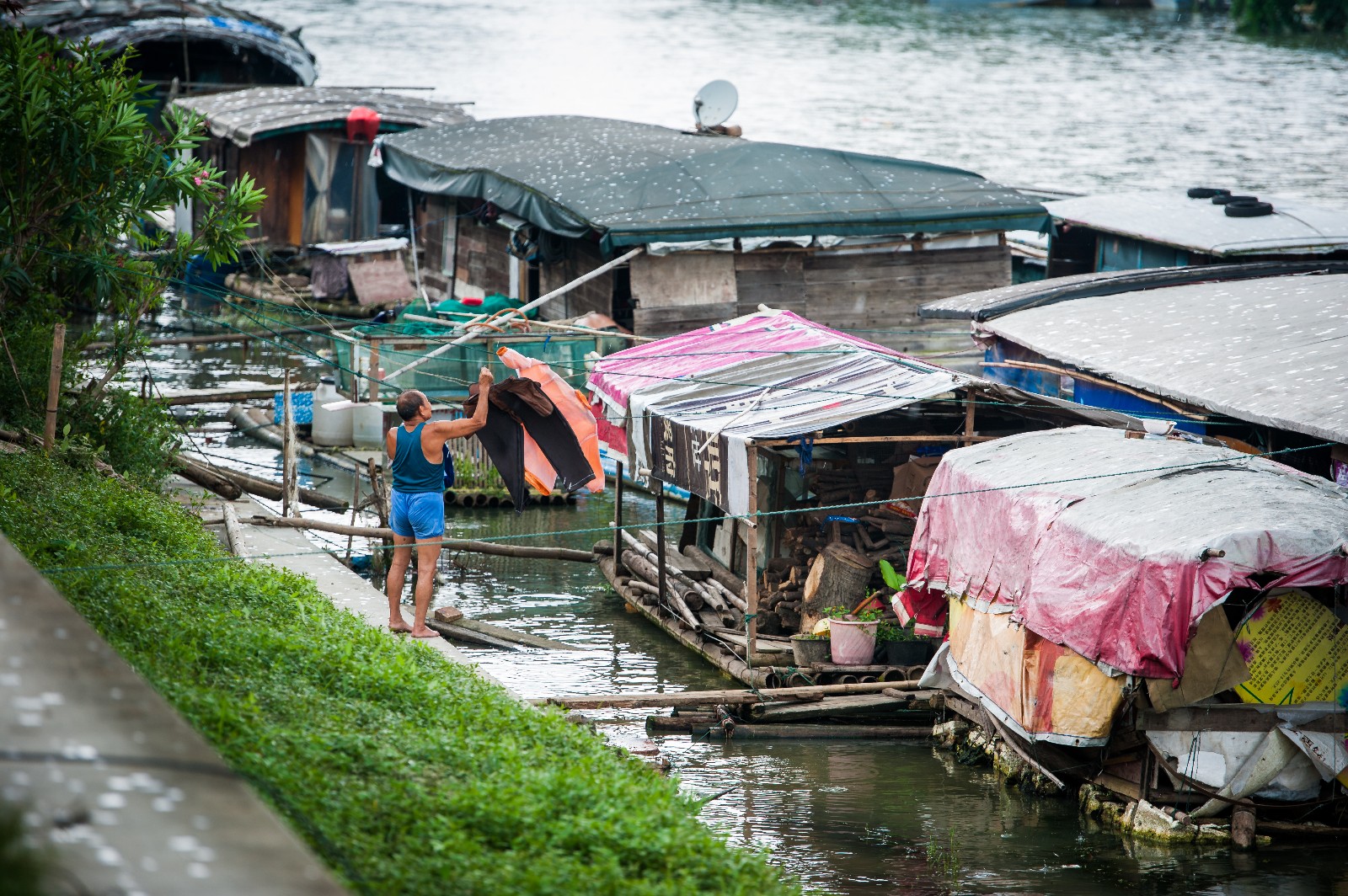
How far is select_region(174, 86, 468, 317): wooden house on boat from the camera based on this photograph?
28391 mm

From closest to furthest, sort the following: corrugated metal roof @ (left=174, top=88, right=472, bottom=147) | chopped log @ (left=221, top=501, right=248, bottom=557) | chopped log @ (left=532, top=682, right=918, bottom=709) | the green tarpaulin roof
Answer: chopped log @ (left=532, top=682, right=918, bottom=709)
chopped log @ (left=221, top=501, right=248, bottom=557)
the green tarpaulin roof
corrugated metal roof @ (left=174, top=88, right=472, bottom=147)

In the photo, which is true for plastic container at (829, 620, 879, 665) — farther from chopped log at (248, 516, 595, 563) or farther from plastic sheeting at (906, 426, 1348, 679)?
chopped log at (248, 516, 595, 563)

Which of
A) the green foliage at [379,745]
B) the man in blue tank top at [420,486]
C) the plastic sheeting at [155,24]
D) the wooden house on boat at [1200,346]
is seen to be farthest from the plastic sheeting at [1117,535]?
the plastic sheeting at [155,24]

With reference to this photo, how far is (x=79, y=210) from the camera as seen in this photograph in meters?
13.4

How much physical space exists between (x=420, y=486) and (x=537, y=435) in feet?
4.54

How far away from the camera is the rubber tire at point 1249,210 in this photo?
67.3 feet

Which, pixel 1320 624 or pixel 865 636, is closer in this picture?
pixel 1320 624

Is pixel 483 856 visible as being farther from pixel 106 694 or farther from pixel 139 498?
pixel 139 498

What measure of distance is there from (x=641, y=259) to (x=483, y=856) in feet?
47.5

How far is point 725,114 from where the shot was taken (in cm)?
2422

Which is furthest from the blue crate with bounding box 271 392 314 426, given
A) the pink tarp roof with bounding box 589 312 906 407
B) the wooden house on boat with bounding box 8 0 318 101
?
the wooden house on boat with bounding box 8 0 318 101

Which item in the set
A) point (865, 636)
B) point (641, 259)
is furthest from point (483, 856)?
point (641, 259)

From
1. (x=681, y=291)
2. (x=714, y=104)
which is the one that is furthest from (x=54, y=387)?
(x=714, y=104)

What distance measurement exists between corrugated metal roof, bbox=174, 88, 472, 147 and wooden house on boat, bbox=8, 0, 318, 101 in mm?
2267
